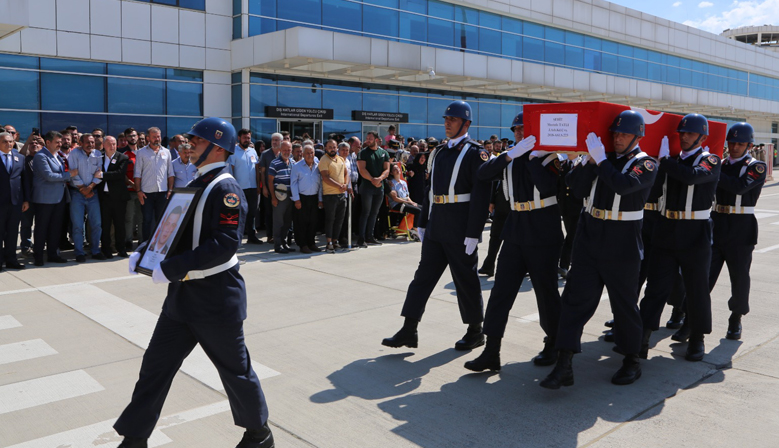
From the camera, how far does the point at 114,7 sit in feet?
61.8

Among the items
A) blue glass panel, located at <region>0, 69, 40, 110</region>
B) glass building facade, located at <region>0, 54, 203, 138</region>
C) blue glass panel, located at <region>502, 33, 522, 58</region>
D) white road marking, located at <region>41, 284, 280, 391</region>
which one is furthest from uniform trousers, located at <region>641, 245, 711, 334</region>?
blue glass panel, located at <region>502, 33, 522, 58</region>

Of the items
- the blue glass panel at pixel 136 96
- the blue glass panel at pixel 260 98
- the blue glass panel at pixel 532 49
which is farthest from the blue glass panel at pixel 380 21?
the blue glass panel at pixel 532 49

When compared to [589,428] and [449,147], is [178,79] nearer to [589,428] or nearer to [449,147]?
[449,147]

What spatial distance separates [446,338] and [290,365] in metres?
1.57

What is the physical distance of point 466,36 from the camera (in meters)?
28.2

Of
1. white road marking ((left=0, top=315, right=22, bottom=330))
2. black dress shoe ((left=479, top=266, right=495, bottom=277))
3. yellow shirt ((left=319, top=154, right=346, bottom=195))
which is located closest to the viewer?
white road marking ((left=0, top=315, right=22, bottom=330))

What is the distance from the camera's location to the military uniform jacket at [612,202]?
15.0 feet

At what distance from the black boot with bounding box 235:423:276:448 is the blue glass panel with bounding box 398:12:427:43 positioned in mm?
23673

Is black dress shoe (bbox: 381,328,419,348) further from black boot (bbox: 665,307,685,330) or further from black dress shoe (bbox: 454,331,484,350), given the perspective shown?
black boot (bbox: 665,307,685,330)

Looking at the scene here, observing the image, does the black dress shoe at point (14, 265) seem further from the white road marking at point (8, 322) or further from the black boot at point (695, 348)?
the black boot at point (695, 348)

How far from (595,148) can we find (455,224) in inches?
52.7

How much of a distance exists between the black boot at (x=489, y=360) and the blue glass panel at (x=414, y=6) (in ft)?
74.0

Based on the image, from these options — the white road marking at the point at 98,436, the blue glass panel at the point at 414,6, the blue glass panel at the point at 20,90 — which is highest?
the blue glass panel at the point at 414,6

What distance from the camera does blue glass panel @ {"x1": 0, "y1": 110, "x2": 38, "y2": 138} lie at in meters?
17.4
